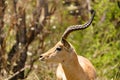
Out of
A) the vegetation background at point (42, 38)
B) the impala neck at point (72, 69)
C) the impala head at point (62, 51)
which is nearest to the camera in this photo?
the impala head at point (62, 51)

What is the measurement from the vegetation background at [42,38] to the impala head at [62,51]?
147 centimetres

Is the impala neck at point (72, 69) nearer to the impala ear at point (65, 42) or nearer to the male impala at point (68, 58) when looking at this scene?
the male impala at point (68, 58)

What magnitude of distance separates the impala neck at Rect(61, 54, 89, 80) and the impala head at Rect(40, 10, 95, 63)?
0.23ft

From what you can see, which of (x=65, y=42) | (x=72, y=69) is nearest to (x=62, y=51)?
(x=65, y=42)

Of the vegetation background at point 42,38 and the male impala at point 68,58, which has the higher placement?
the male impala at point 68,58

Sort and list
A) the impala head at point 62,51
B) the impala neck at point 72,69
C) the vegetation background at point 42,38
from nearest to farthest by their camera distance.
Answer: the impala head at point 62,51
the impala neck at point 72,69
the vegetation background at point 42,38

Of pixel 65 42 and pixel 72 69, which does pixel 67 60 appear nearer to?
pixel 72 69

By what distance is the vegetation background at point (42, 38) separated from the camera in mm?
9977

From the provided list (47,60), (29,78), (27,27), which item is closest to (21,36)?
(27,27)

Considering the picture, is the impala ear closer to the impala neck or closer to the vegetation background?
the impala neck

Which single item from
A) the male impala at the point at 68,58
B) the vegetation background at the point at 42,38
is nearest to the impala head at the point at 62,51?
the male impala at the point at 68,58

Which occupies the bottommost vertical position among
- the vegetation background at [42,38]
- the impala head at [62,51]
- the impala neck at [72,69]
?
the vegetation background at [42,38]

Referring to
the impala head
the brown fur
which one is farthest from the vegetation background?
the impala head

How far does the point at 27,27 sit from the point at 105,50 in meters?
1.67
